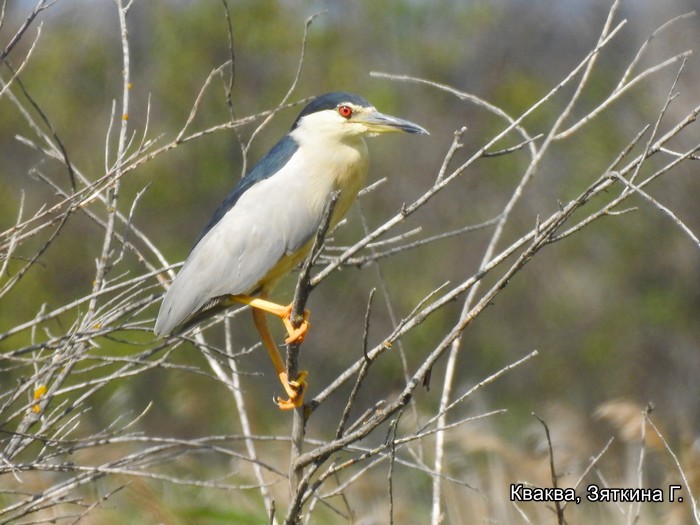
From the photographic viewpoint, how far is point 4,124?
1355 centimetres

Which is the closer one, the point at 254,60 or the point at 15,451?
the point at 15,451

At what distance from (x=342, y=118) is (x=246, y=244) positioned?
594 millimetres

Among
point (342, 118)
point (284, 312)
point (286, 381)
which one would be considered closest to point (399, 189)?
point (342, 118)

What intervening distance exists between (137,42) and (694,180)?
767cm

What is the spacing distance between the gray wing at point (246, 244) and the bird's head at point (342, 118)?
0.18m

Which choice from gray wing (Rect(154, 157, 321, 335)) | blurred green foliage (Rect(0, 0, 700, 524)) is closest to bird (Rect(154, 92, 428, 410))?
gray wing (Rect(154, 157, 321, 335))

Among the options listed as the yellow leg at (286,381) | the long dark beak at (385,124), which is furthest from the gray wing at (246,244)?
the long dark beak at (385,124)

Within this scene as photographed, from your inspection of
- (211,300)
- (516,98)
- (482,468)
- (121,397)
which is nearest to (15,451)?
(211,300)

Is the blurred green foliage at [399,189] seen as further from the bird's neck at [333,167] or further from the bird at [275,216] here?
the bird's neck at [333,167]

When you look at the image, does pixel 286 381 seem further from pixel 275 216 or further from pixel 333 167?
pixel 333 167

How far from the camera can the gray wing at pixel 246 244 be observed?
3635 mm

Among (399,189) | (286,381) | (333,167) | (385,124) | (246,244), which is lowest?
(399,189)

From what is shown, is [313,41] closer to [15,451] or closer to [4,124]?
[4,124]

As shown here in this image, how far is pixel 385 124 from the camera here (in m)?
3.77
